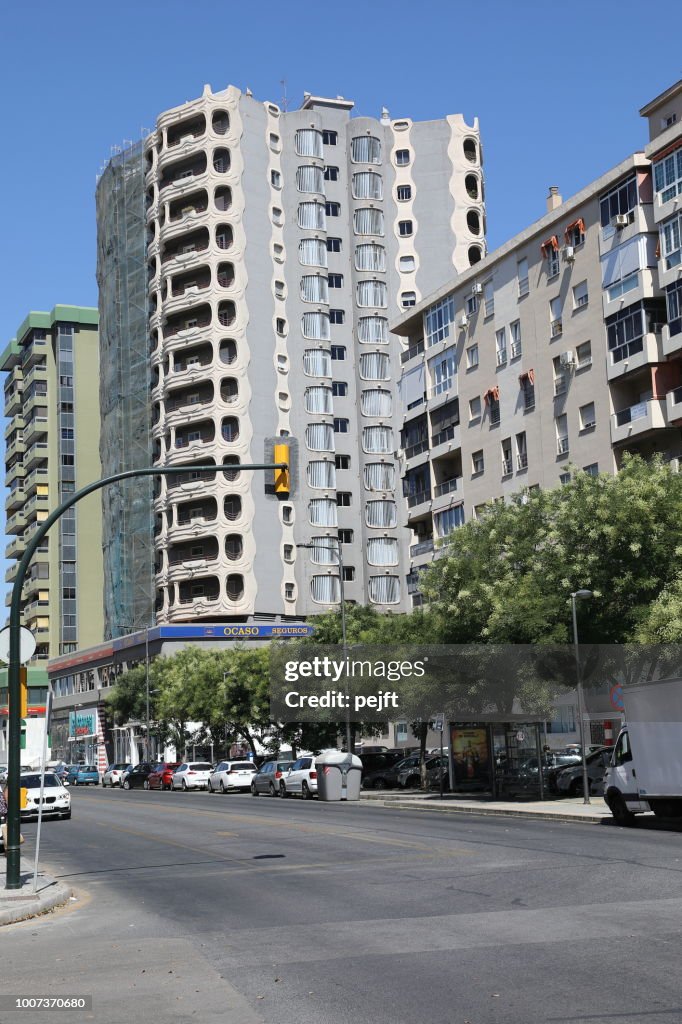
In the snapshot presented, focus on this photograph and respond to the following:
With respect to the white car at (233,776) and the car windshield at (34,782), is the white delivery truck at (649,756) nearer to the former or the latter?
the car windshield at (34,782)

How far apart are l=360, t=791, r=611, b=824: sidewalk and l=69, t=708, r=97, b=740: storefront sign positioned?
6961 centimetres

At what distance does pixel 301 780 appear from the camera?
1998 inches

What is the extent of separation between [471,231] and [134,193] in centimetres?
2887

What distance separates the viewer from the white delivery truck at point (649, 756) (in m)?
24.8

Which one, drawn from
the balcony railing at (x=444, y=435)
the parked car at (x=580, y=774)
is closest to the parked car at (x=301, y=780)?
the parked car at (x=580, y=774)

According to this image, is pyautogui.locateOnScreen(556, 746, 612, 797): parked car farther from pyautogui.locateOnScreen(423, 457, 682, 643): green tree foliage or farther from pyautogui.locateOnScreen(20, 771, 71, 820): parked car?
pyautogui.locateOnScreen(20, 771, 71, 820): parked car

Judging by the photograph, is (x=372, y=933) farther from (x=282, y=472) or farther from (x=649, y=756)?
(x=649, y=756)

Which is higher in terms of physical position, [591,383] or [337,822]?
[591,383]

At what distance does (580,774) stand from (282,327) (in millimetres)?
66739

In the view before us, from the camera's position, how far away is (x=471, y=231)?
106 meters

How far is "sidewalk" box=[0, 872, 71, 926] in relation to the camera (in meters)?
14.7

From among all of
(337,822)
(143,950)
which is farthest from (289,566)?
(143,950)

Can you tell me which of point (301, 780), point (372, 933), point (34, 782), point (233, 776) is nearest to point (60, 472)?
point (233, 776)

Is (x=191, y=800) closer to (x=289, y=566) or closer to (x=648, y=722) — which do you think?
(x=648, y=722)
